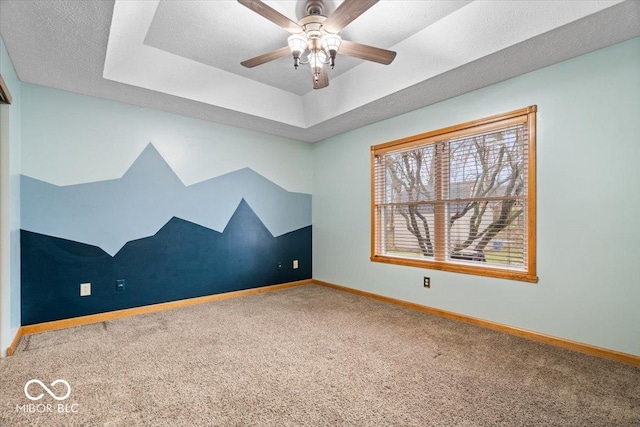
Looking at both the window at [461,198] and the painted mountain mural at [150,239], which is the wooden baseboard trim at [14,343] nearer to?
the painted mountain mural at [150,239]

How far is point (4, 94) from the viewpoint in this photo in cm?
227

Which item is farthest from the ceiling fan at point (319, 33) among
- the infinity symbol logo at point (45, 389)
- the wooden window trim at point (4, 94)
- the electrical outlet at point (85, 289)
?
the electrical outlet at point (85, 289)

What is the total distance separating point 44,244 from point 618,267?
4.93 m

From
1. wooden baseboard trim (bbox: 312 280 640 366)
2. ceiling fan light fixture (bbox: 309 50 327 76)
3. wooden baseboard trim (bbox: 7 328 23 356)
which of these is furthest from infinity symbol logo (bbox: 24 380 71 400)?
wooden baseboard trim (bbox: 312 280 640 366)

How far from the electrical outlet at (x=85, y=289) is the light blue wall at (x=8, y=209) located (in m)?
0.51

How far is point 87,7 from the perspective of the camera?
1.91m

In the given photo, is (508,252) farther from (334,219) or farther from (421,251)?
(334,219)

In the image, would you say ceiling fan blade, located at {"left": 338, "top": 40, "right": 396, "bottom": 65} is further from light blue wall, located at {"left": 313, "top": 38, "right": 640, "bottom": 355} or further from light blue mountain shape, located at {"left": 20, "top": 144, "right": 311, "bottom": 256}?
light blue mountain shape, located at {"left": 20, "top": 144, "right": 311, "bottom": 256}

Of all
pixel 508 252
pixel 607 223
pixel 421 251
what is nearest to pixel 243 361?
pixel 421 251

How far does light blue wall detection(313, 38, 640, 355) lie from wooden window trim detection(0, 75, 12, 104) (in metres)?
3.81

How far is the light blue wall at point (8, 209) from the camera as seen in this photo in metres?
2.34

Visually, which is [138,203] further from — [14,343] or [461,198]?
[461,198]

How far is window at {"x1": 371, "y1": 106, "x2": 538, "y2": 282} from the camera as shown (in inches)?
111

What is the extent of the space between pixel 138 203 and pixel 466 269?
364cm
